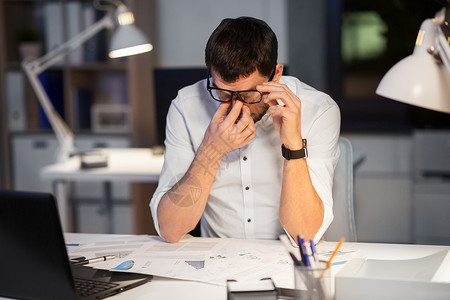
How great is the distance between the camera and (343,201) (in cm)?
166

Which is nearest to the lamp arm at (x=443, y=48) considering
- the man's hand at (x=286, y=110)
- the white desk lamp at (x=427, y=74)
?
the white desk lamp at (x=427, y=74)

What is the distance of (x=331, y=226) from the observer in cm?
166

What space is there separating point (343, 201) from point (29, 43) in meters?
2.74

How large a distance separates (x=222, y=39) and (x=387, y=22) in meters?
2.28

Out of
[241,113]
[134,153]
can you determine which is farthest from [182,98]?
[134,153]

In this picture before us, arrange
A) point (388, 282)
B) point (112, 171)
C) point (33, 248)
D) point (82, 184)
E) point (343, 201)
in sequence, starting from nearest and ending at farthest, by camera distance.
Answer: point (388, 282) < point (33, 248) < point (343, 201) < point (112, 171) < point (82, 184)

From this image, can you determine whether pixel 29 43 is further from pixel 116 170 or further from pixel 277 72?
pixel 277 72

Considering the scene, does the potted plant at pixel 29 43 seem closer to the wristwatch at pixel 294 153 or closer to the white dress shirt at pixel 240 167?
the white dress shirt at pixel 240 167

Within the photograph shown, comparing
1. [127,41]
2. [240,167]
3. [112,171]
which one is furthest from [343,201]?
[127,41]

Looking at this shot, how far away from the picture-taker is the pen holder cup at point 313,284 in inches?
40.1

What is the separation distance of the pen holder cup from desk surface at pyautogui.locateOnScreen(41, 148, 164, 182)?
5.50 feet

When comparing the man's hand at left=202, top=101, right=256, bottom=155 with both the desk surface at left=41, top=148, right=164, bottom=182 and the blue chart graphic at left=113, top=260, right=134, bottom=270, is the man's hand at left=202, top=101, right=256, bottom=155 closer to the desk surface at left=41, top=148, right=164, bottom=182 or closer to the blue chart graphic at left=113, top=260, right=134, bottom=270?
the blue chart graphic at left=113, top=260, right=134, bottom=270

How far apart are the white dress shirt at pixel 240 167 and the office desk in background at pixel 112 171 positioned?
3.21 feet

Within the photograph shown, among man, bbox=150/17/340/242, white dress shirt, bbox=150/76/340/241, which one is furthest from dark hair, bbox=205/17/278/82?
white dress shirt, bbox=150/76/340/241
